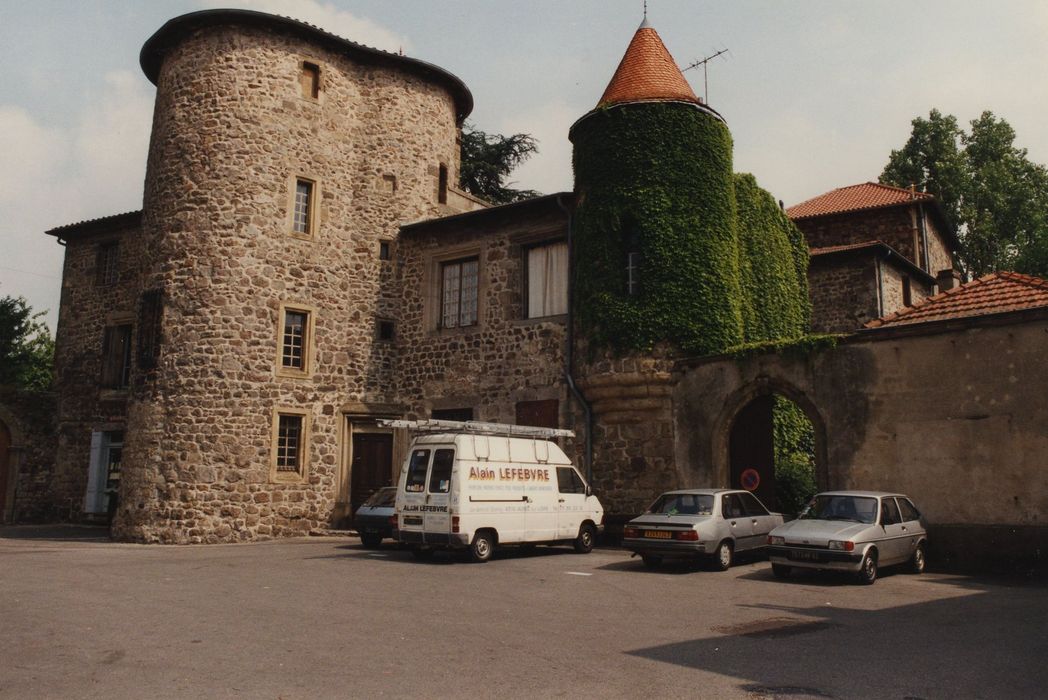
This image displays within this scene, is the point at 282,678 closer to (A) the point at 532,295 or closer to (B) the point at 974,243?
(A) the point at 532,295

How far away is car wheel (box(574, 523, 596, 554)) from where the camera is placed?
1633 cm

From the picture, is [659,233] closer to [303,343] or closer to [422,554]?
[422,554]

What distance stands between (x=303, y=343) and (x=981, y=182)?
1397 inches

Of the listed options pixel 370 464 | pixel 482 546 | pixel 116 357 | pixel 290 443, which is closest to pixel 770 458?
pixel 482 546

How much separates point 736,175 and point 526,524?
1100 centimetres

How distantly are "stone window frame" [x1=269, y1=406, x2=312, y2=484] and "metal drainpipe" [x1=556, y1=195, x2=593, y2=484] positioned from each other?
6888 mm

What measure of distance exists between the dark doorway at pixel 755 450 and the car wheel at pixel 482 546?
6379 mm

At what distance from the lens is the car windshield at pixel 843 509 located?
12969mm

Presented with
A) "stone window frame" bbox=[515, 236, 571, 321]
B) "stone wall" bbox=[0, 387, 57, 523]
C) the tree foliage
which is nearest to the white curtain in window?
"stone window frame" bbox=[515, 236, 571, 321]

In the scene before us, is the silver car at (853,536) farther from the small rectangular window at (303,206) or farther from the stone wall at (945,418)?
the small rectangular window at (303,206)

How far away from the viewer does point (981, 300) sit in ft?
50.8

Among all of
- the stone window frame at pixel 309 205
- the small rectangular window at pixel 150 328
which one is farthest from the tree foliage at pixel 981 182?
the small rectangular window at pixel 150 328

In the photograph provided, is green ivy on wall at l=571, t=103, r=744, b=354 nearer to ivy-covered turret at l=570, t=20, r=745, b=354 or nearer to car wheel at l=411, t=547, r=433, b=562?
ivy-covered turret at l=570, t=20, r=745, b=354

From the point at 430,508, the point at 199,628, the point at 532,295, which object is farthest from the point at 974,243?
the point at 199,628
